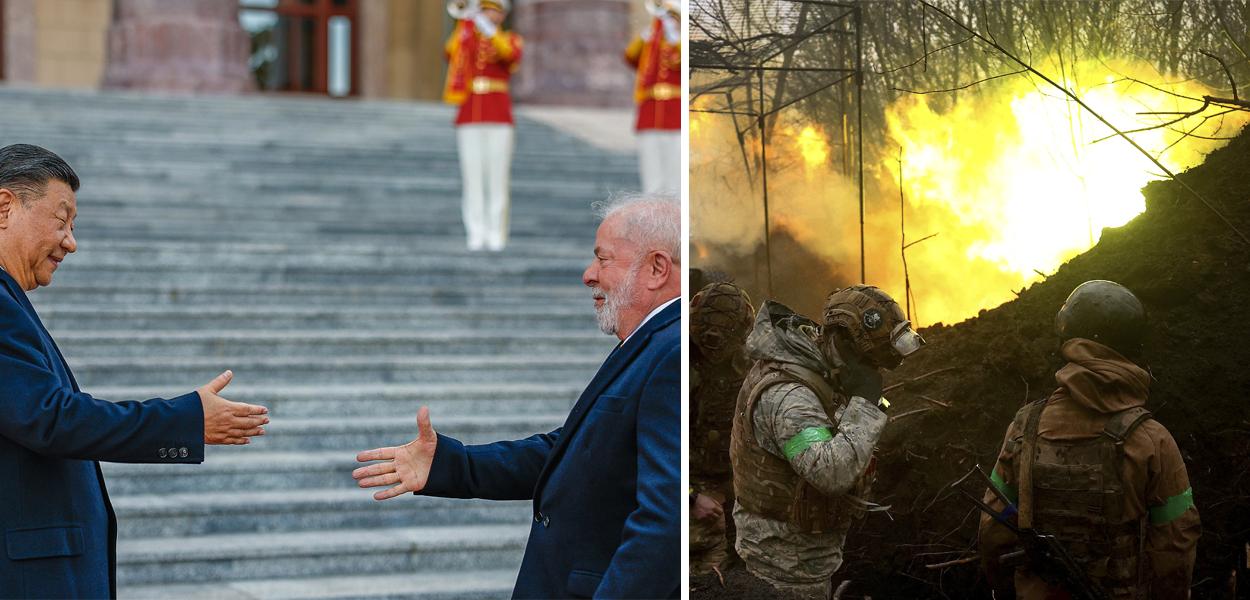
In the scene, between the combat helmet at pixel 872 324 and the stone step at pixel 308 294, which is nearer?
the combat helmet at pixel 872 324

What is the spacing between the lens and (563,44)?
1897cm

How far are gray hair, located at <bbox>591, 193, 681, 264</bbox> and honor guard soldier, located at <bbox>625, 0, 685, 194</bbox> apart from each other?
328 inches

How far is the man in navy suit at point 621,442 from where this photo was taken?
11.2 feet

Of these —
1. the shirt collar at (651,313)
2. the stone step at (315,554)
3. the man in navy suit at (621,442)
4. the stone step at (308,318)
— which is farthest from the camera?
the stone step at (308,318)

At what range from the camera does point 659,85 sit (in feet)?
39.7

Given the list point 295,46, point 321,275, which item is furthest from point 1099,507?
point 295,46

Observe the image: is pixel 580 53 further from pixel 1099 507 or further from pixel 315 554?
pixel 1099 507

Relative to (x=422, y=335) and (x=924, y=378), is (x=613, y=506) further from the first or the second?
(x=422, y=335)

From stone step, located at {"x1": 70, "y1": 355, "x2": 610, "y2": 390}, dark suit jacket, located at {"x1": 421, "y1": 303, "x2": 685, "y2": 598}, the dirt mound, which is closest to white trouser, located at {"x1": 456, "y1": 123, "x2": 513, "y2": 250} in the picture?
stone step, located at {"x1": 70, "y1": 355, "x2": 610, "y2": 390}

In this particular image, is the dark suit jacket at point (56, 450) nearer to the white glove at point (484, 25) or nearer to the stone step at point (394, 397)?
the stone step at point (394, 397)

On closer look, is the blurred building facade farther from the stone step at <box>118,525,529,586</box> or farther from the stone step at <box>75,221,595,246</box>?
the stone step at <box>118,525,529,586</box>

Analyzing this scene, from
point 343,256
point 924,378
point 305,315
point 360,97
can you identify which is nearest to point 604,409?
→ point 924,378

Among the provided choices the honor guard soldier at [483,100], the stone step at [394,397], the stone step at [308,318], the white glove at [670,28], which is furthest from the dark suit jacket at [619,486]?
the white glove at [670,28]

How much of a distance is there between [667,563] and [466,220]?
324 inches
